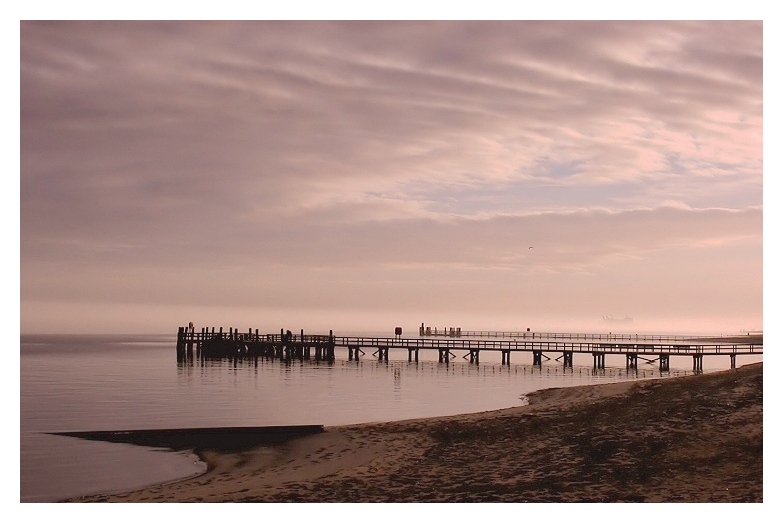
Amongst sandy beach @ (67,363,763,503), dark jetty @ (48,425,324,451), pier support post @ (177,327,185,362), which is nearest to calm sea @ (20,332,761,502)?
dark jetty @ (48,425,324,451)

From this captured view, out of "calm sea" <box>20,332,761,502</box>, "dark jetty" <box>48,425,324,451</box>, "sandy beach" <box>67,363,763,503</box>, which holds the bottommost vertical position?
"calm sea" <box>20,332,761,502</box>

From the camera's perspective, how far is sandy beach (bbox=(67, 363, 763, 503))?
1376cm

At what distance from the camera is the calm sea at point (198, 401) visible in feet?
62.9

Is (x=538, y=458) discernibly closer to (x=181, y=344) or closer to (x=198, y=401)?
A: (x=198, y=401)

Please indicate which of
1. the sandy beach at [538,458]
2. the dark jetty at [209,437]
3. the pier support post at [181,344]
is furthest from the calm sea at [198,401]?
the pier support post at [181,344]

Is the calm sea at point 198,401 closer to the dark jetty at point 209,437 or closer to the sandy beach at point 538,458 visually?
the dark jetty at point 209,437

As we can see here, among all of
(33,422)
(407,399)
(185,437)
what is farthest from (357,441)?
(407,399)

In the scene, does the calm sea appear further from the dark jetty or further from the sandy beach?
the sandy beach

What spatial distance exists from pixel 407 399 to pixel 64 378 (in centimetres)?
2937

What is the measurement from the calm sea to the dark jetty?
Answer: 556 millimetres

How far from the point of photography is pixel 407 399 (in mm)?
39062
